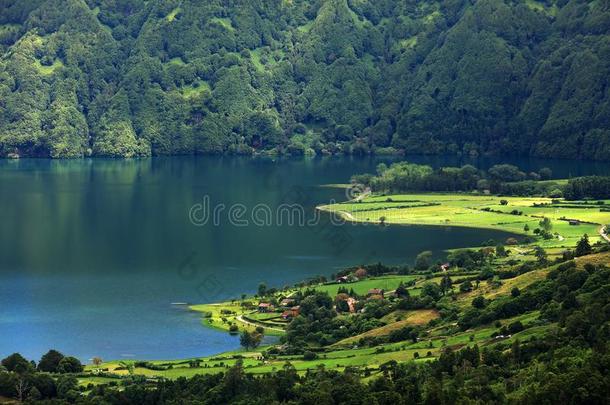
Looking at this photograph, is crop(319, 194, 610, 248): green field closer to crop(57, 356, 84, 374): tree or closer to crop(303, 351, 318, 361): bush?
crop(303, 351, 318, 361): bush

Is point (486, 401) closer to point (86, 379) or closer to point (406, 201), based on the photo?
point (86, 379)

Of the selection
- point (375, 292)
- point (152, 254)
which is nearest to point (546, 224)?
point (375, 292)

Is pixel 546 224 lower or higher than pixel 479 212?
higher

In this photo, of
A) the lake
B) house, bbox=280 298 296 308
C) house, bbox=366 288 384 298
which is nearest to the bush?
the lake

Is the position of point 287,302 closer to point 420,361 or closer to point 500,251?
point 500,251

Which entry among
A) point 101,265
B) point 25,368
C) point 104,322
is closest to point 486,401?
point 25,368

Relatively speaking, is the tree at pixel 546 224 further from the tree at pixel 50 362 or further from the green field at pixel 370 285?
the tree at pixel 50 362

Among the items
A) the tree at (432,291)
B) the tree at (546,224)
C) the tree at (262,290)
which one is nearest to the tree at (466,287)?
the tree at (432,291)
